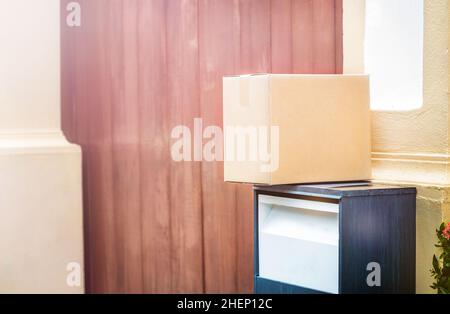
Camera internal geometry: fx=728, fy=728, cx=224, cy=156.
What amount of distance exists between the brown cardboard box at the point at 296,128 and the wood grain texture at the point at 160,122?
21.8 inches

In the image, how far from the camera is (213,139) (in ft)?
10.5

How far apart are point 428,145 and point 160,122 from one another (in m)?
1.32

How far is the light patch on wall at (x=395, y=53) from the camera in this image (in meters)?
2.53

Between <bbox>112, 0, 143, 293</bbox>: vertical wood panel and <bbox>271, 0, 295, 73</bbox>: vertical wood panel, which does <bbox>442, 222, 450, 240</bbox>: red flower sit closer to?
<bbox>271, 0, 295, 73</bbox>: vertical wood panel

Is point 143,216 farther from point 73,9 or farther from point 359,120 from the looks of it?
point 359,120

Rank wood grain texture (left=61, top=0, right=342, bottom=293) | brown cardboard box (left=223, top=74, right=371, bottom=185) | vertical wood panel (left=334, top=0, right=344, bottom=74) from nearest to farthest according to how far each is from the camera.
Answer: brown cardboard box (left=223, top=74, right=371, bottom=185)
vertical wood panel (left=334, top=0, right=344, bottom=74)
wood grain texture (left=61, top=0, right=342, bottom=293)

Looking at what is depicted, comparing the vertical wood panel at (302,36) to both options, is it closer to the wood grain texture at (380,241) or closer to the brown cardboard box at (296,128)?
the brown cardboard box at (296,128)

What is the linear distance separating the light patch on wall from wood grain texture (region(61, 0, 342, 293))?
36 cm

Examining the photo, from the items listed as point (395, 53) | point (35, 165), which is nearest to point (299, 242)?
point (395, 53)

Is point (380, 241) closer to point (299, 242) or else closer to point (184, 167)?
point (299, 242)

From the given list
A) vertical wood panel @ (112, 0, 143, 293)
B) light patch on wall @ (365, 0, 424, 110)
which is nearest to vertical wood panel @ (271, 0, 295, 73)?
light patch on wall @ (365, 0, 424, 110)

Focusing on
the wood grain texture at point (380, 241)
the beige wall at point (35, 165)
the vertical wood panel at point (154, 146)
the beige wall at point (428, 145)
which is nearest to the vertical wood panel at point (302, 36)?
the beige wall at point (428, 145)

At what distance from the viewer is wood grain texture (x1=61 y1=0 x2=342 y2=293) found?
3.13 m
